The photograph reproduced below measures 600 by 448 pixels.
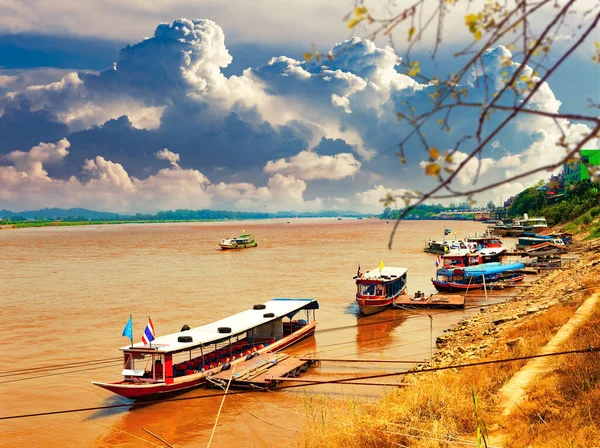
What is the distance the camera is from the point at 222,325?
22.6m

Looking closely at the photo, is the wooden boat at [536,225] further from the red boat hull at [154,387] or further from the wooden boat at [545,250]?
the red boat hull at [154,387]

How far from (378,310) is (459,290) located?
32.9ft

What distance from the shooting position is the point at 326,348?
25531mm

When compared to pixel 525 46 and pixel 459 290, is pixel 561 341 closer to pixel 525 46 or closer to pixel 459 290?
pixel 525 46

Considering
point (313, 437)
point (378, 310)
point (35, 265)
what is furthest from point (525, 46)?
point (35, 265)

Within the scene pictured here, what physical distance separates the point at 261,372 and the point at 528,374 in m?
10.8

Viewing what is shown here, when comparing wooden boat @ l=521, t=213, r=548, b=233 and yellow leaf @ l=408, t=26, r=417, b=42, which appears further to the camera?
wooden boat @ l=521, t=213, r=548, b=233

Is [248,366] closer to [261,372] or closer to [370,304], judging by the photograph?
[261,372]

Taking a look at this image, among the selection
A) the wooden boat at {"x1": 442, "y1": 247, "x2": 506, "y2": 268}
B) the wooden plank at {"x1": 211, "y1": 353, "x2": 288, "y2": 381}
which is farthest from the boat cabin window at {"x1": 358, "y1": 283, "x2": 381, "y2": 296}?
the wooden boat at {"x1": 442, "y1": 247, "x2": 506, "y2": 268}

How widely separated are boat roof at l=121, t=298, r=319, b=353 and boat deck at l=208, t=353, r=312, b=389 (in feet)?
4.50

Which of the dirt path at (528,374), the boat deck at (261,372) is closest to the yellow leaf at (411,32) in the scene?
the dirt path at (528,374)

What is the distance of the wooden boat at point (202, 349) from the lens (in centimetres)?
1853

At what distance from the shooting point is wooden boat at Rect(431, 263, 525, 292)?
39.2 metres

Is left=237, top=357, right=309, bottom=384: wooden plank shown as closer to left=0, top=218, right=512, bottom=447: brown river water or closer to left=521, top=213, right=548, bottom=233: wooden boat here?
left=0, top=218, right=512, bottom=447: brown river water
